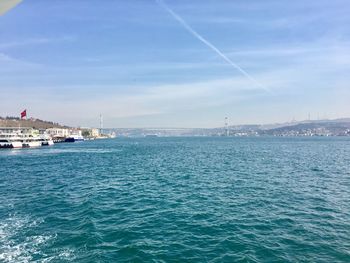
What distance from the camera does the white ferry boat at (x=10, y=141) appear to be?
14088cm

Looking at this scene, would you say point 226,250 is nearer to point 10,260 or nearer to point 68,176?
point 10,260

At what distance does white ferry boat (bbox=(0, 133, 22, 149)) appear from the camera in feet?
462

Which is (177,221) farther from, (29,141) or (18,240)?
(29,141)

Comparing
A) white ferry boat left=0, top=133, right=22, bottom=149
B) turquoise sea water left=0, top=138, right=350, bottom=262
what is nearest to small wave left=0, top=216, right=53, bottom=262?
turquoise sea water left=0, top=138, right=350, bottom=262

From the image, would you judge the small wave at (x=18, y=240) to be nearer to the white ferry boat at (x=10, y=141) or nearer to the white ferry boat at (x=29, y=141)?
the white ferry boat at (x=10, y=141)

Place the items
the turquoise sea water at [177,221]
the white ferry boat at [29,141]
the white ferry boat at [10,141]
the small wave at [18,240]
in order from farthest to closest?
the white ferry boat at [29,141]
the white ferry boat at [10,141]
the turquoise sea water at [177,221]
the small wave at [18,240]

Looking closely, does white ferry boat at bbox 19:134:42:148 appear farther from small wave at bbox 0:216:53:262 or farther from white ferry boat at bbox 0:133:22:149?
small wave at bbox 0:216:53:262

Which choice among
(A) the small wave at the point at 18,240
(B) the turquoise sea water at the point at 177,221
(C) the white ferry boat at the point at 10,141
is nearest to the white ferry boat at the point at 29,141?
(C) the white ferry boat at the point at 10,141

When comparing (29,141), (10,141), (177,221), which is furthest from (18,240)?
(29,141)

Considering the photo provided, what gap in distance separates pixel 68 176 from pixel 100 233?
99.1 feet

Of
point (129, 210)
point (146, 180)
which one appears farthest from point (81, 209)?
point (146, 180)

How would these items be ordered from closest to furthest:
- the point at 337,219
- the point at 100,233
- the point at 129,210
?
1. the point at 100,233
2. the point at 337,219
3. the point at 129,210

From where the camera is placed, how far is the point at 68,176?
48.1 metres

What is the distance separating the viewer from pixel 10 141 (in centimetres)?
14462
